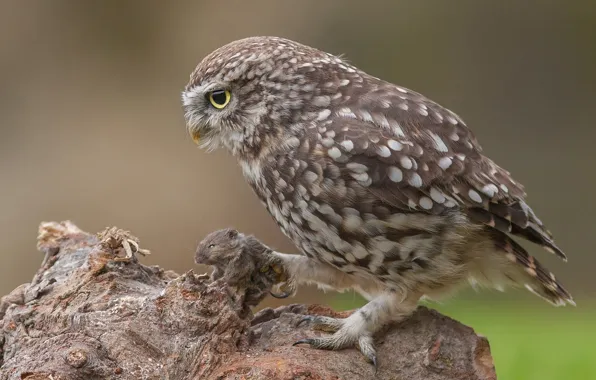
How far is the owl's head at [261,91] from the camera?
3402 millimetres

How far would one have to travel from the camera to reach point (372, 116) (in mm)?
3309

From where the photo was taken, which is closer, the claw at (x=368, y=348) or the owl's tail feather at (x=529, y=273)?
the claw at (x=368, y=348)

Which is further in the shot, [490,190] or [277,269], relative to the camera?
[277,269]

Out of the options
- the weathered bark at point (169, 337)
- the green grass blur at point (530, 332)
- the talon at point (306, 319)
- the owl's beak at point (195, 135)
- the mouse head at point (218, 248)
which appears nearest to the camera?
the weathered bark at point (169, 337)

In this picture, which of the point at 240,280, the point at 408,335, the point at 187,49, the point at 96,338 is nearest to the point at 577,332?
the point at 408,335

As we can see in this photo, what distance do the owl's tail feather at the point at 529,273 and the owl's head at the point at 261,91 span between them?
36.1 inches

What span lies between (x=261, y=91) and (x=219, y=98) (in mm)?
197

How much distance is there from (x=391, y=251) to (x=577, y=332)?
137 inches

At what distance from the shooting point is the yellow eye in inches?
137

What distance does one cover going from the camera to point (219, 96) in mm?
3504

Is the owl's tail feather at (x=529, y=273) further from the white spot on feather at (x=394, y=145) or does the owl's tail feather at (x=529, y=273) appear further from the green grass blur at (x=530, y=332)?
the white spot on feather at (x=394, y=145)

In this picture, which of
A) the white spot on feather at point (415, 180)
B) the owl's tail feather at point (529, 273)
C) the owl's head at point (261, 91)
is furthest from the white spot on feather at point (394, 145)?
the owl's tail feather at point (529, 273)

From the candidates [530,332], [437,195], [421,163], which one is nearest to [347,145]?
[421,163]

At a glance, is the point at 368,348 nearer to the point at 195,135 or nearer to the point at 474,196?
the point at 474,196
